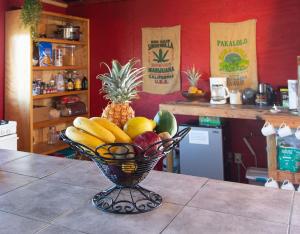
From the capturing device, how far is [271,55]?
3.58 m

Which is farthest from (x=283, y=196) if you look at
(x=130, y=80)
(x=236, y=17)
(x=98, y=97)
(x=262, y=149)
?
(x=98, y=97)

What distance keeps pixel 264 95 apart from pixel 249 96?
0.15 metres

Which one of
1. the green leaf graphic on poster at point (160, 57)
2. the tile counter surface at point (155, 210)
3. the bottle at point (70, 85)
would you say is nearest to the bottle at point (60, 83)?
the bottle at point (70, 85)

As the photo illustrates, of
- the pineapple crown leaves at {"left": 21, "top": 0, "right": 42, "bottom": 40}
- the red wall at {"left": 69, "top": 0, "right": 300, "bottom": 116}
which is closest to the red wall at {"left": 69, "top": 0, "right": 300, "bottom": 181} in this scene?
the red wall at {"left": 69, "top": 0, "right": 300, "bottom": 116}

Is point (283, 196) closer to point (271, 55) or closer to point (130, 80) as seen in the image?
point (130, 80)

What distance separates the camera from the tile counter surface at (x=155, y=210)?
866 mm

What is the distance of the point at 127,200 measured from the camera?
1.03 meters

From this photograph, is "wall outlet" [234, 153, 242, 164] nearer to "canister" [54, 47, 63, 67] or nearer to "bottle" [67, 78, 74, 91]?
"bottle" [67, 78, 74, 91]

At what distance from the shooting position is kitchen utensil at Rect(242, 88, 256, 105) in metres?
3.51

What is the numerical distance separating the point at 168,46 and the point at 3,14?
188 centimetres

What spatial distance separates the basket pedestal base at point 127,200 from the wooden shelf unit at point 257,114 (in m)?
2.10

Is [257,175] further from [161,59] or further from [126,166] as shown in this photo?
[126,166]

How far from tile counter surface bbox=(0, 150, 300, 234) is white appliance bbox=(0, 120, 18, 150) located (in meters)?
2.03

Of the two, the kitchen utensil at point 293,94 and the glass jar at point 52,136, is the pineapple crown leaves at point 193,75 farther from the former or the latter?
the glass jar at point 52,136
